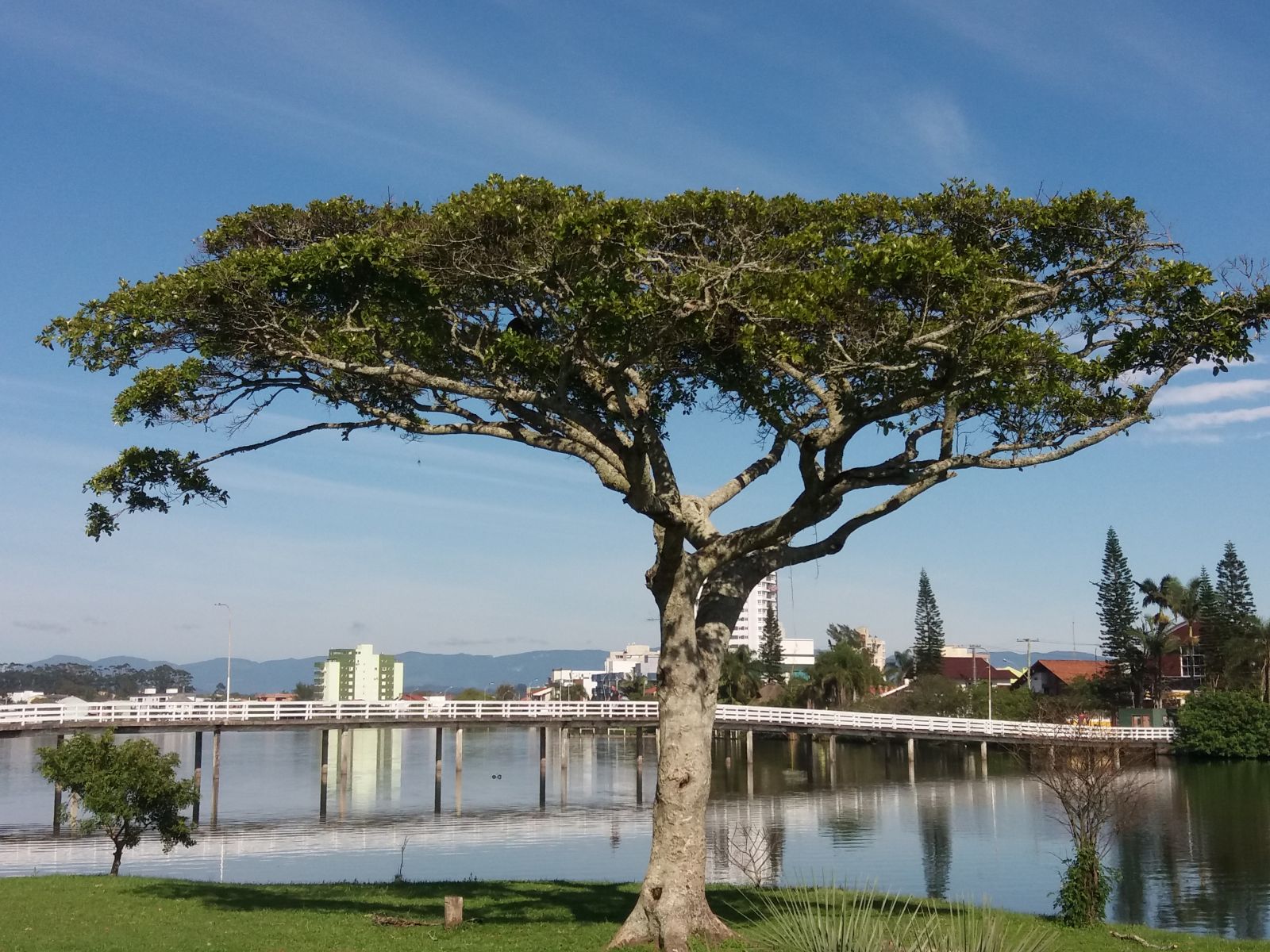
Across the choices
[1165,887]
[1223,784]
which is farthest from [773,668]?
[1165,887]

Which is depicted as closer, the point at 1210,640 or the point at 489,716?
the point at 489,716

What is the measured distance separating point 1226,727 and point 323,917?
62385 mm

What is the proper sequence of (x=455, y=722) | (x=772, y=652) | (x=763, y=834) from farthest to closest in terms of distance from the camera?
(x=772, y=652) < (x=455, y=722) < (x=763, y=834)

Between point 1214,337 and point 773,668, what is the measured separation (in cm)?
9715

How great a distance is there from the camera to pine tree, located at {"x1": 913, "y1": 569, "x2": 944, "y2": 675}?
359 ft

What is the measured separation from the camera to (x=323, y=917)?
57.6 ft

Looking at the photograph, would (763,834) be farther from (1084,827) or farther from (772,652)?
(772,652)

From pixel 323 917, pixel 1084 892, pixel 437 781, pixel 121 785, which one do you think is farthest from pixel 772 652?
pixel 323 917

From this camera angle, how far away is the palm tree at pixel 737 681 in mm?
91750

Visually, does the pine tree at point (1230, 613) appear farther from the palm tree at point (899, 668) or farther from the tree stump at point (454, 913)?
the tree stump at point (454, 913)

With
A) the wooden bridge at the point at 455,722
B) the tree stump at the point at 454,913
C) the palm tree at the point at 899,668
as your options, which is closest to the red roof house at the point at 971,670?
the palm tree at the point at 899,668

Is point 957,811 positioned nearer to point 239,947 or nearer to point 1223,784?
point 1223,784

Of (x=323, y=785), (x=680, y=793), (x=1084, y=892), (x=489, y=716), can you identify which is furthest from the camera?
(x=489, y=716)

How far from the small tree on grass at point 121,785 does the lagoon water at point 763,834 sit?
4.54 metres
